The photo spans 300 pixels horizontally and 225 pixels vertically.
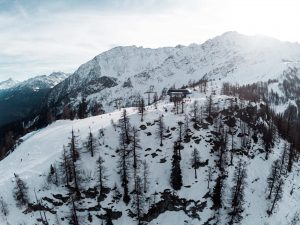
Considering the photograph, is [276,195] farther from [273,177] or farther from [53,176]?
[53,176]

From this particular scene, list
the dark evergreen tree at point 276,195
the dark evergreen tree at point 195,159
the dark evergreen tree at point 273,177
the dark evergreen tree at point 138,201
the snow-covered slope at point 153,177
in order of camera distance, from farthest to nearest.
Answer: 1. the dark evergreen tree at point 195,159
2. the dark evergreen tree at point 273,177
3. the dark evergreen tree at point 276,195
4. the snow-covered slope at point 153,177
5. the dark evergreen tree at point 138,201

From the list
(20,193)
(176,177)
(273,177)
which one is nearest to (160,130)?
(176,177)

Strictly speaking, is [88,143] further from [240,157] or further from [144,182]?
[240,157]

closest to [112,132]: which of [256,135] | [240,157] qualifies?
[240,157]

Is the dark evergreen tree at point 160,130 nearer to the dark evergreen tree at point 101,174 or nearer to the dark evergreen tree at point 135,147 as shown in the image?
the dark evergreen tree at point 135,147

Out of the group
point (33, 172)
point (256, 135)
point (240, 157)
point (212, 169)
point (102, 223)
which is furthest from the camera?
point (256, 135)

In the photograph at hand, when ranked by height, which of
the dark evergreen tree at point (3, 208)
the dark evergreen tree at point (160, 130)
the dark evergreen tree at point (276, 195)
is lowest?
the dark evergreen tree at point (276, 195)

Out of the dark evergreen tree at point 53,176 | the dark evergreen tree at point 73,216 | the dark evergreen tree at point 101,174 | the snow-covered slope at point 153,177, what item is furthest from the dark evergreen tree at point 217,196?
the dark evergreen tree at point 53,176

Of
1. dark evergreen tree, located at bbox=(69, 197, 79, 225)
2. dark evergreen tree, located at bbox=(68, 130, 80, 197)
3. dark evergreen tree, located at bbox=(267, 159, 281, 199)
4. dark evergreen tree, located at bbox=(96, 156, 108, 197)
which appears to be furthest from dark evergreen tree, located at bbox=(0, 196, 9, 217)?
dark evergreen tree, located at bbox=(267, 159, 281, 199)
